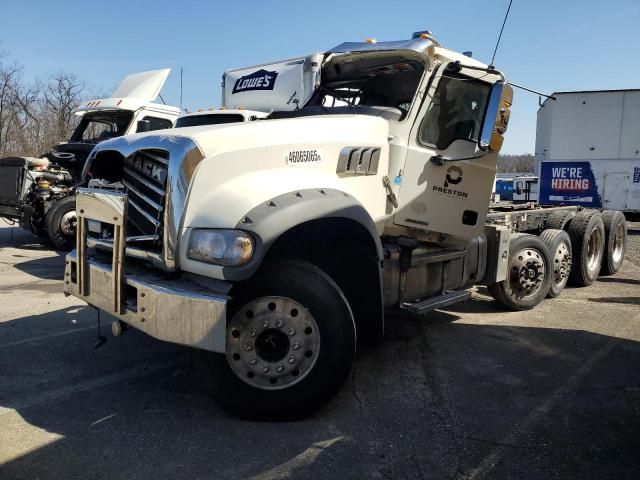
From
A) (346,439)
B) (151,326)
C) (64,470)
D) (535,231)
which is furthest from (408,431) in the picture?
(535,231)

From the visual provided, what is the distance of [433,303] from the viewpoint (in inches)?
187

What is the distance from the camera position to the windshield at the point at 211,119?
7.41 metres

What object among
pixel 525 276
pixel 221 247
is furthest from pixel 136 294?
pixel 525 276

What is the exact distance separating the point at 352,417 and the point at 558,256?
5043 mm

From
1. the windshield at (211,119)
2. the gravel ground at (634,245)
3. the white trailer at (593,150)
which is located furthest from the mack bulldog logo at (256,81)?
the white trailer at (593,150)

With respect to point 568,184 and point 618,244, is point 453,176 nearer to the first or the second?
point 618,244

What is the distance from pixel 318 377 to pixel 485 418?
1202 millimetres

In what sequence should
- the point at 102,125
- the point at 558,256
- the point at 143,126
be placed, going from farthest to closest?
1. the point at 102,125
2. the point at 143,126
3. the point at 558,256

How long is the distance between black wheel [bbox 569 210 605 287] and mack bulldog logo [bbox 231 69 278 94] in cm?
510

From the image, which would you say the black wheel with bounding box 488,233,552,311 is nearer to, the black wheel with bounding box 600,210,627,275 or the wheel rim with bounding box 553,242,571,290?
the wheel rim with bounding box 553,242,571,290

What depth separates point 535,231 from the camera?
8414 millimetres

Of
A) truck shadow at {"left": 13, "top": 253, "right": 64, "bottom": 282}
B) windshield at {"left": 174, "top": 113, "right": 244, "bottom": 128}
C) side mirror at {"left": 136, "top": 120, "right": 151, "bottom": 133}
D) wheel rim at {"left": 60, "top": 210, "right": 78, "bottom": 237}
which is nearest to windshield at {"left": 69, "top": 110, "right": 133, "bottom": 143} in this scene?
side mirror at {"left": 136, "top": 120, "right": 151, "bottom": 133}

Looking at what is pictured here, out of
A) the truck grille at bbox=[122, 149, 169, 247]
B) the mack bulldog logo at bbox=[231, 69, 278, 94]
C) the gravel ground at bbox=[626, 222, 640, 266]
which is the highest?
the mack bulldog logo at bbox=[231, 69, 278, 94]

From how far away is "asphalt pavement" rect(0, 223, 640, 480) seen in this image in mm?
3043
